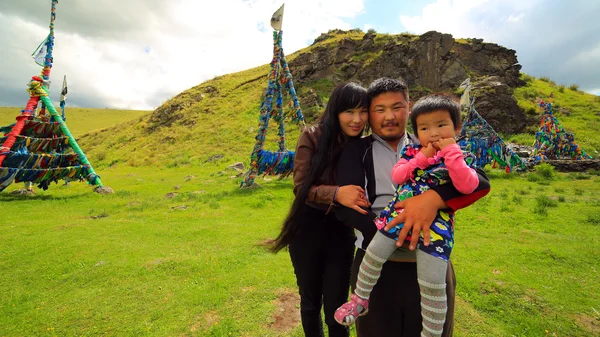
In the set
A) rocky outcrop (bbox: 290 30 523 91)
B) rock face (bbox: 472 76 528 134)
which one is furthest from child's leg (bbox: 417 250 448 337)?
rocky outcrop (bbox: 290 30 523 91)

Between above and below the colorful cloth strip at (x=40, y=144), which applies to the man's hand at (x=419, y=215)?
below

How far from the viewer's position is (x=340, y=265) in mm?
2086

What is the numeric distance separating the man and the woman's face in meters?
0.07

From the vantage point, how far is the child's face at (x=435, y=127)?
1.51 m

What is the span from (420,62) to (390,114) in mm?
26564

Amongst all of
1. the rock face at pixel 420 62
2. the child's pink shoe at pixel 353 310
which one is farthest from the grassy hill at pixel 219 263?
the rock face at pixel 420 62

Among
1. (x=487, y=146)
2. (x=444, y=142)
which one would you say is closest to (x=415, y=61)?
(x=487, y=146)

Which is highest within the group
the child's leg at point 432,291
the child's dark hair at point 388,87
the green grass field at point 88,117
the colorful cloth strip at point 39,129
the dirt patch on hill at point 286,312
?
the green grass field at point 88,117

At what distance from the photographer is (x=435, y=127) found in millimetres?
1532

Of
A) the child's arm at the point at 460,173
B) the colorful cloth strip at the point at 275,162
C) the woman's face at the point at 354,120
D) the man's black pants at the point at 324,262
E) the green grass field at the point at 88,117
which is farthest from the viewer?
the green grass field at the point at 88,117

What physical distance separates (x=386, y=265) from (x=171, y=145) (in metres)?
26.1

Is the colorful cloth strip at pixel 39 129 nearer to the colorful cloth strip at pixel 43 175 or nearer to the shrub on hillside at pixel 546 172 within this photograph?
the colorful cloth strip at pixel 43 175

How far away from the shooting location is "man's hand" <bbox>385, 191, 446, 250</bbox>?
136cm

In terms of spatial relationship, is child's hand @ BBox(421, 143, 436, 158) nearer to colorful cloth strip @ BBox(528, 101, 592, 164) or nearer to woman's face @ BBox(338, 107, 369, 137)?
woman's face @ BBox(338, 107, 369, 137)
